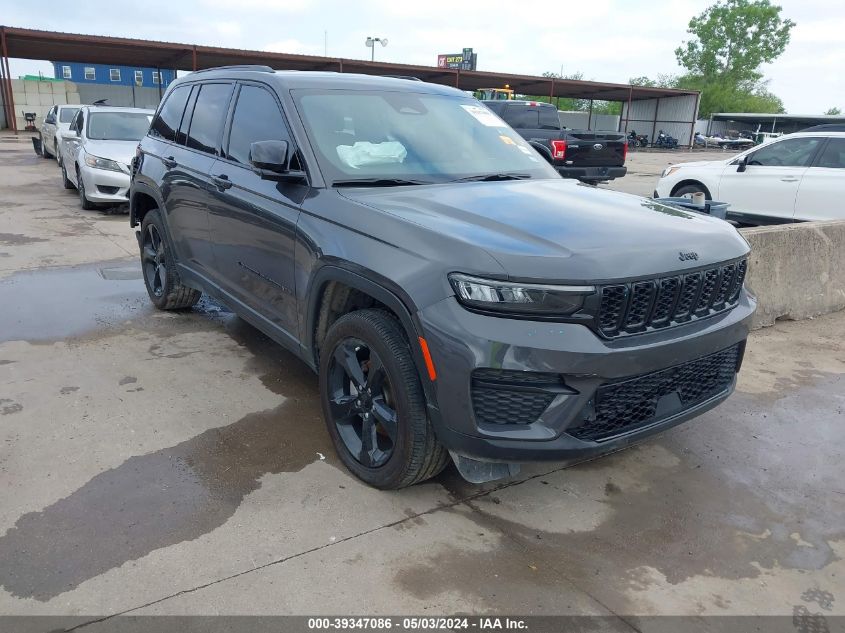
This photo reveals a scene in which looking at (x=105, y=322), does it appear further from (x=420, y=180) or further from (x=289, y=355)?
(x=420, y=180)

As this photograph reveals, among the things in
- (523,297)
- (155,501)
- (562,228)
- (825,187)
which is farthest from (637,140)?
(155,501)

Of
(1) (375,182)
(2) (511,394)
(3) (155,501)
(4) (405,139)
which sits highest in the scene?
A: (4) (405,139)

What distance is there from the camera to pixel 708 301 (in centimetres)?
301

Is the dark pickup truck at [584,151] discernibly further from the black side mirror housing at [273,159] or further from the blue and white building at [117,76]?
the blue and white building at [117,76]

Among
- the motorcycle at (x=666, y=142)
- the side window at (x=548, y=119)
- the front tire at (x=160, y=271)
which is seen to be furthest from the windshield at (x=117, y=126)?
the motorcycle at (x=666, y=142)

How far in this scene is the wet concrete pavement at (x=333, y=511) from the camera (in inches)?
101

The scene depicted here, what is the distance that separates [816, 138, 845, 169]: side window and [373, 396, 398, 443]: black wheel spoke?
8.71 meters

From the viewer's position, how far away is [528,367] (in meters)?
2.52

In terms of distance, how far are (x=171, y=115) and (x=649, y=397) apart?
434cm

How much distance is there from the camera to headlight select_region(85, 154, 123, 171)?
10562 mm

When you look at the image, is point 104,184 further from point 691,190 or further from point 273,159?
point 691,190

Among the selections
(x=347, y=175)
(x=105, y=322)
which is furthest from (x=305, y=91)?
(x=105, y=322)

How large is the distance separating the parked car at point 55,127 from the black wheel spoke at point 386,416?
15.8 metres

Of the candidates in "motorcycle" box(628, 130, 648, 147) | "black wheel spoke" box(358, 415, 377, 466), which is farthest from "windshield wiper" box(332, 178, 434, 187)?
"motorcycle" box(628, 130, 648, 147)
